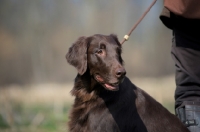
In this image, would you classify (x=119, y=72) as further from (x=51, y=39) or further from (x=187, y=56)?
(x=51, y=39)

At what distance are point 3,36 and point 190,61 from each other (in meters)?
4.19

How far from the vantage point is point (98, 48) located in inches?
151

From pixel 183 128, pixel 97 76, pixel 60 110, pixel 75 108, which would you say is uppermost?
pixel 97 76

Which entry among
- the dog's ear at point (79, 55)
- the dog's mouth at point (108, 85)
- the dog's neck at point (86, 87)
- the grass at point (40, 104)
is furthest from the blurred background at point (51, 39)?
the dog's mouth at point (108, 85)

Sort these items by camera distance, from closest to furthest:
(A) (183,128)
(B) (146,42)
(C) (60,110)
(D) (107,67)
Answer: (D) (107,67) < (A) (183,128) < (C) (60,110) < (B) (146,42)

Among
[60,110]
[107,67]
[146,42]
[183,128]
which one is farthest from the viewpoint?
[146,42]

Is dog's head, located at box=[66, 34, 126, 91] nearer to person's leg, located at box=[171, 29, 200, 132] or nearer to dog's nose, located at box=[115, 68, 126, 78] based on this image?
dog's nose, located at box=[115, 68, 126, 78]

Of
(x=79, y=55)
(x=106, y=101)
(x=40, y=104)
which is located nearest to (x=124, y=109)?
(x=106, y=101)

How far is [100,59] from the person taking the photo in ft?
12.4

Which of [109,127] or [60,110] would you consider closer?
[109,127]

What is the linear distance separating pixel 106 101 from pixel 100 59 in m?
0.38

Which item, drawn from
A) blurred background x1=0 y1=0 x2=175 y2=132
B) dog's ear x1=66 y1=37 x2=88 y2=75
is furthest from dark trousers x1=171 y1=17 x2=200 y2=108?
blurred background x1=0 y1=0 x2=175 y2=132

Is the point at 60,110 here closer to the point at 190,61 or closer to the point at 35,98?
the point at 35,98

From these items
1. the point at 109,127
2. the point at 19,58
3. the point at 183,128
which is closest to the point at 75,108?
the point at 109,127
